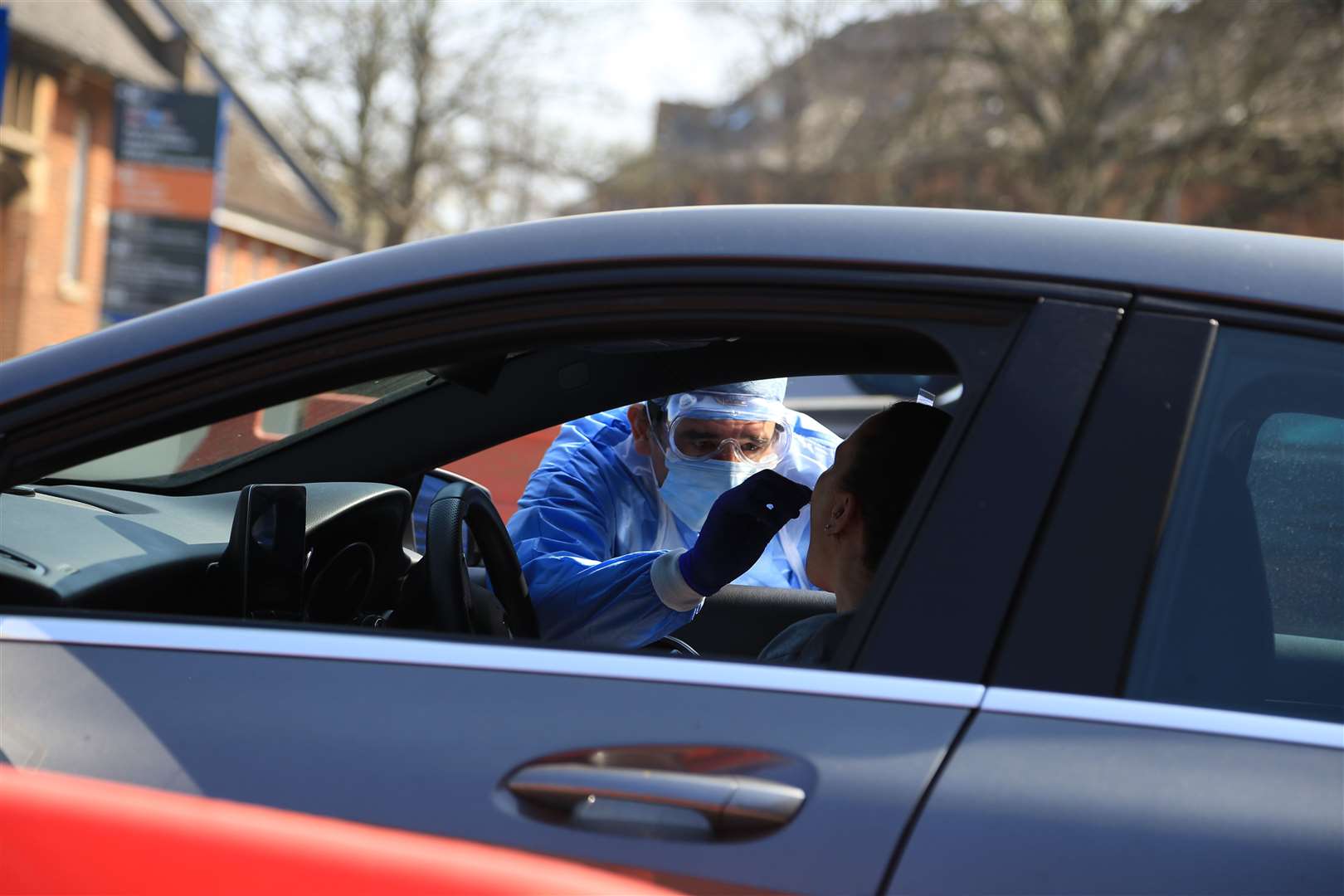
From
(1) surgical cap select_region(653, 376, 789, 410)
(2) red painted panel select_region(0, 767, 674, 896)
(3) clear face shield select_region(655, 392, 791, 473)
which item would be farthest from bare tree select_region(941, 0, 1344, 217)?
(2) red painted panel select_region(0, 767, 674, 896)

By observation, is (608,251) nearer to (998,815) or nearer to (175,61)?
(998,815)

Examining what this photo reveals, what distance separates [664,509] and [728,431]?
0.42 m

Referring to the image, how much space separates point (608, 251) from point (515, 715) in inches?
19.9

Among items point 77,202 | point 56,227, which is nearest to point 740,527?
point 56,227

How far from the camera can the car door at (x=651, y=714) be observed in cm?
121

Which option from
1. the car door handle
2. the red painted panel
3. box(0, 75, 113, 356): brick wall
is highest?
box(0, 75, 113, 356): brick wall

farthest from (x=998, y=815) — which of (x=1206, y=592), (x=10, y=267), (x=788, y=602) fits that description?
(x=10, y=267)

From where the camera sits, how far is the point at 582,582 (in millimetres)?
2688

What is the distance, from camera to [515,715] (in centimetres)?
130

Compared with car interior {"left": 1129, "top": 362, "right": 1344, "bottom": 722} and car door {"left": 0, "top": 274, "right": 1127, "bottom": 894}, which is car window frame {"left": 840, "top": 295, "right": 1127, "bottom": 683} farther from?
car interior {"left": 1129, "top": 362, "right": 1344, "bottom": 722}

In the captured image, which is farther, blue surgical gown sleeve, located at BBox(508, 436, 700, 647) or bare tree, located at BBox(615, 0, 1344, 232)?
bare tree, located at BBox(615, 0, 1344, 232)

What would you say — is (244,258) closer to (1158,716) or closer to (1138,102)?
(1138,102)

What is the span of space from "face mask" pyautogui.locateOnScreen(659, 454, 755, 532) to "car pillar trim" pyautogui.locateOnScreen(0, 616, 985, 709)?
1914 mm

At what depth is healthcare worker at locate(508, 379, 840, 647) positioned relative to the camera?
252 cm
